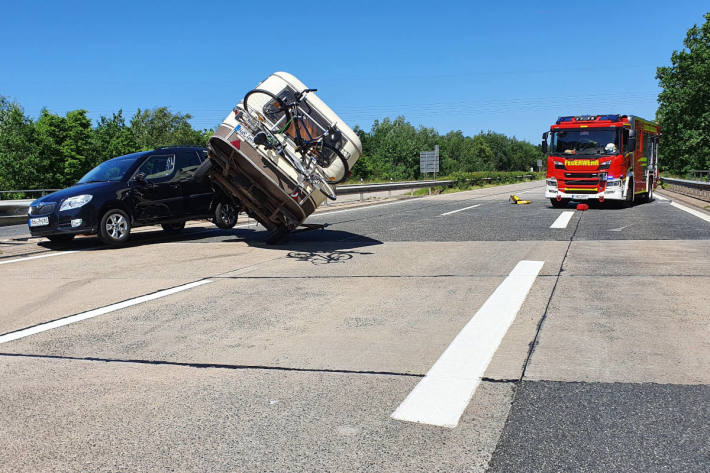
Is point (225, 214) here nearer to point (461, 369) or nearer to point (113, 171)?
point (113, 171)

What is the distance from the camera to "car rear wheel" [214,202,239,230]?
13102 mm

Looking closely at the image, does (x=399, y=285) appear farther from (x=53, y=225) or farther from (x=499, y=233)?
(x=53, y=225)

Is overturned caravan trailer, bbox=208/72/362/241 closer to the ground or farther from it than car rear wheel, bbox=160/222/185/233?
farther from it

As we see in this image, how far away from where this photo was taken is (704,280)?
6.89 metres

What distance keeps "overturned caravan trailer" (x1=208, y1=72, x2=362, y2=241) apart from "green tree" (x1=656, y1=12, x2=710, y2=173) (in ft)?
213

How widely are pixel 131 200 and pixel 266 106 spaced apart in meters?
3.70

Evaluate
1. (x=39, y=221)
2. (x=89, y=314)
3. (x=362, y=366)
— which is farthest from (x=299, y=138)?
(x=362, y=366)

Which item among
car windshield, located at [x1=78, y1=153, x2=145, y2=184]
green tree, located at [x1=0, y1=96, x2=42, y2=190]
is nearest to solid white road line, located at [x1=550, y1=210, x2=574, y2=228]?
car windshield, located at [x1=78, y1=153, x2=145, y2=184]

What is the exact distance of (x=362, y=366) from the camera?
4.15m

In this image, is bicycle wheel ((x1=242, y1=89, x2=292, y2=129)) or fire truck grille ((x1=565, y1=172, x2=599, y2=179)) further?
fire truck grille ((x1=565, y1=172, x2=599, y2=179))

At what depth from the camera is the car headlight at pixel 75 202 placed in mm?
10898

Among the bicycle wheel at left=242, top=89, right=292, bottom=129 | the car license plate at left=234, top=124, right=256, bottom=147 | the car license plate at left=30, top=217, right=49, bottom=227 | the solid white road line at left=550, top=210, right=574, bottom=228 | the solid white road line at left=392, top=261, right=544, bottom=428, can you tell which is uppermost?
the bicycle wheel at left=242, top=89, right=292, bottom=129

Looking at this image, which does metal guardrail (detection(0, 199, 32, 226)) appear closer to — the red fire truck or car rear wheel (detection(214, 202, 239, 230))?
car rear wheel (detection(214, 202, 239, 230))

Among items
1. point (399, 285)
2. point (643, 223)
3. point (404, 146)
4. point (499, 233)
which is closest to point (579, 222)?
point (643, 223)
